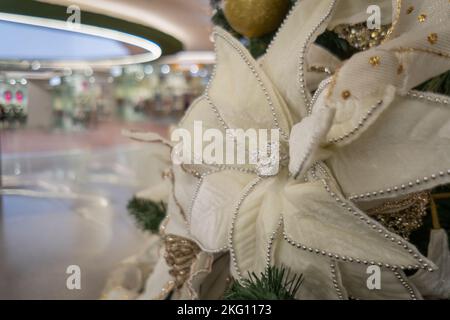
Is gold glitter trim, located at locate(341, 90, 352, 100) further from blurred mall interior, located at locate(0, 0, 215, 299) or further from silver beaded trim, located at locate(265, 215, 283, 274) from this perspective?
blurred mall interior, located at locate(0, 0, 215, 299)

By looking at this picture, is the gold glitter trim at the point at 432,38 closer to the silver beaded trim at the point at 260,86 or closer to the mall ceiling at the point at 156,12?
the silver beaded trim at the point at 260,86

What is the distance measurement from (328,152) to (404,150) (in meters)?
0.03

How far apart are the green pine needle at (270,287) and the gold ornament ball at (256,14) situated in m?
0.20

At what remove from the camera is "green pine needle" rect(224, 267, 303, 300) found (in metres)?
0.21

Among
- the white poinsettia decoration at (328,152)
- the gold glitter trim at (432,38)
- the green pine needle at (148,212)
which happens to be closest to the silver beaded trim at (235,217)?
the white poinsettia decoration at (328,152)

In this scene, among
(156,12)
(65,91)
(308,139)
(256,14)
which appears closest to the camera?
(308,139)

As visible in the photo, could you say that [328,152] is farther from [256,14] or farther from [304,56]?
[256,14]

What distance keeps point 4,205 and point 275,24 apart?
558 millimetres

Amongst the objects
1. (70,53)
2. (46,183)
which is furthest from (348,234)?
(46,183)

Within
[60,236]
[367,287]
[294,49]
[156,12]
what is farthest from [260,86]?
[60,236]

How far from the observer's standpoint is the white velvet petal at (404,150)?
0.19 metres

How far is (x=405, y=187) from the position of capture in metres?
0.19

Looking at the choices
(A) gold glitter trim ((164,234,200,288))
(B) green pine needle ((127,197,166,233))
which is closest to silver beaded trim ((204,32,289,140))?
(A) gold glitter trim ((164,234,200,288))

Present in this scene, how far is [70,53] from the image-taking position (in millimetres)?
375
